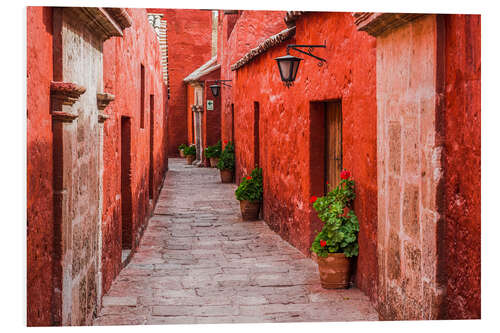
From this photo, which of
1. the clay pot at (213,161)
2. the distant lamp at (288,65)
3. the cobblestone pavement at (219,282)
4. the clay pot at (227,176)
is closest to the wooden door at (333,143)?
the distant lamp at (288,65)

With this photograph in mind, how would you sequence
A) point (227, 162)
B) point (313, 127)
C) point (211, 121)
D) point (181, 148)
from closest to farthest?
1. point (313, 127)
2. point (227, 162)
3. point (211, 121)
4. point (181, 148)

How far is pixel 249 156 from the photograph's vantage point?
40.5 feet

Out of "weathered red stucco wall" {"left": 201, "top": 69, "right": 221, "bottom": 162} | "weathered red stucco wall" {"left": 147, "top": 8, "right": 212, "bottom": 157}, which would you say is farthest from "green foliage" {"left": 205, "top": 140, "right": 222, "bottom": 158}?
"weathered red stucco wall" {"left": 147, "top": 8, "right": 212, "bottom": 157}

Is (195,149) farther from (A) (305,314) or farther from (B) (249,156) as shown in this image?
(A) (305,314)

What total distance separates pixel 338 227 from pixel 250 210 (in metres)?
4.64

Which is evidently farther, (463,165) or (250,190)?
(250,190)

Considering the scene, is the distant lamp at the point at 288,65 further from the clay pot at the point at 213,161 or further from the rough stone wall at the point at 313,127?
the clay pot at the point at 213,161

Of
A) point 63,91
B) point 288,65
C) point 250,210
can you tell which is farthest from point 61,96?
point 250,210

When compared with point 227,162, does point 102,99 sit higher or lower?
higher

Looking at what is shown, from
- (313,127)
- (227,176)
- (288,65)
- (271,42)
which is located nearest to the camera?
(288,65)

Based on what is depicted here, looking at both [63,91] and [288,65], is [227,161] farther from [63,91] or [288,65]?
[63,91]

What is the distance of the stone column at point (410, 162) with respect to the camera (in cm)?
368

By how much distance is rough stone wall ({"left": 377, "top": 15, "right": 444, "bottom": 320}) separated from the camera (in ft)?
12.1

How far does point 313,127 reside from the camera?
751 centimetres
